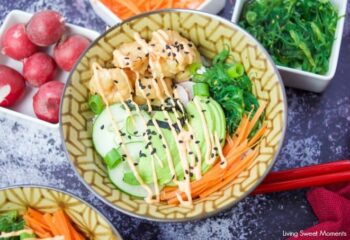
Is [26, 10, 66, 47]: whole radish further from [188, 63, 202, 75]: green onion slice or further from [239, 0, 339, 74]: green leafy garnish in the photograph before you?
[239, 0, 339, 74]: green leafy garnish

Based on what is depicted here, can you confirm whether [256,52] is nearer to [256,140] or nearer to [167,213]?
[256,140]

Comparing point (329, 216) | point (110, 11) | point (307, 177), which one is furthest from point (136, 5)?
point (329, 216)

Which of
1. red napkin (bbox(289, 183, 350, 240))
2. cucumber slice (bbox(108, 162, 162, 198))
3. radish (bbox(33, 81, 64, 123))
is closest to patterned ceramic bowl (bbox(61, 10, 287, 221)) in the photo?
cucumber slice (bbox(108, 162, 162, 198))

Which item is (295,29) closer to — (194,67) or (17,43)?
(194,67)

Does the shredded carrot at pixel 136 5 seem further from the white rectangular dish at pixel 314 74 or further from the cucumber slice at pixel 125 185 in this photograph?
the cucumber slice at pixel 125 185

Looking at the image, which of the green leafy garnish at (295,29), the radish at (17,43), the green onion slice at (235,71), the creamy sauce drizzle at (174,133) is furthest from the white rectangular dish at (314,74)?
the radish at (17,43)
